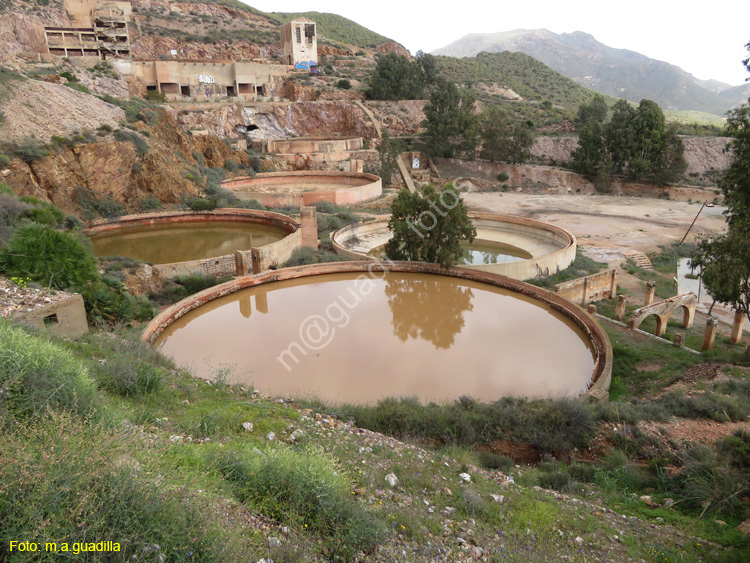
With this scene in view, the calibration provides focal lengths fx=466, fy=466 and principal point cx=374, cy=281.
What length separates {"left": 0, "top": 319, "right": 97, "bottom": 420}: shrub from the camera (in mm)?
3904

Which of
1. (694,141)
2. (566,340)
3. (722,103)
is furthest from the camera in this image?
(722,103)

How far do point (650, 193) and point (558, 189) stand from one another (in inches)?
254

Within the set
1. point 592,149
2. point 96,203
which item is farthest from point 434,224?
point 592,149

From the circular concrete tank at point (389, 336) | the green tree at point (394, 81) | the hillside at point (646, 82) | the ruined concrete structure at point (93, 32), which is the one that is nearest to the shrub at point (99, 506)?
the circular concrete tank at point (389, 336)

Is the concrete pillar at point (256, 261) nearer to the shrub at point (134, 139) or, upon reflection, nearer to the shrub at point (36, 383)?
the shrub at point (134, 139)

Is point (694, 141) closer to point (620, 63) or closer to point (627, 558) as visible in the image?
point (627, 558)

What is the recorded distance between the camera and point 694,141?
128 feet

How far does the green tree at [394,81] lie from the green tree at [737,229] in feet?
127

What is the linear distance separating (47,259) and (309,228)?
35.7ft

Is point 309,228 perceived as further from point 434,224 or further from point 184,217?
point 184,217

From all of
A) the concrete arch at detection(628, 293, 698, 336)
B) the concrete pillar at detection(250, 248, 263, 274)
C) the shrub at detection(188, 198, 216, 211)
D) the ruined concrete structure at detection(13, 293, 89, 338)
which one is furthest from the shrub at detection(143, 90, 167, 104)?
the concrete arch at detection(628, 293, 698, 336)

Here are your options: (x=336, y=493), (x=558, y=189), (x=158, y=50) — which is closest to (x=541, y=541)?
(x=336, y=493)

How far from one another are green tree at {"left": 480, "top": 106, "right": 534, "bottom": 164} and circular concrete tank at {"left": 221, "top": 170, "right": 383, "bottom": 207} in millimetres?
12053

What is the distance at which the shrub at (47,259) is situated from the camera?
9.91 metres
